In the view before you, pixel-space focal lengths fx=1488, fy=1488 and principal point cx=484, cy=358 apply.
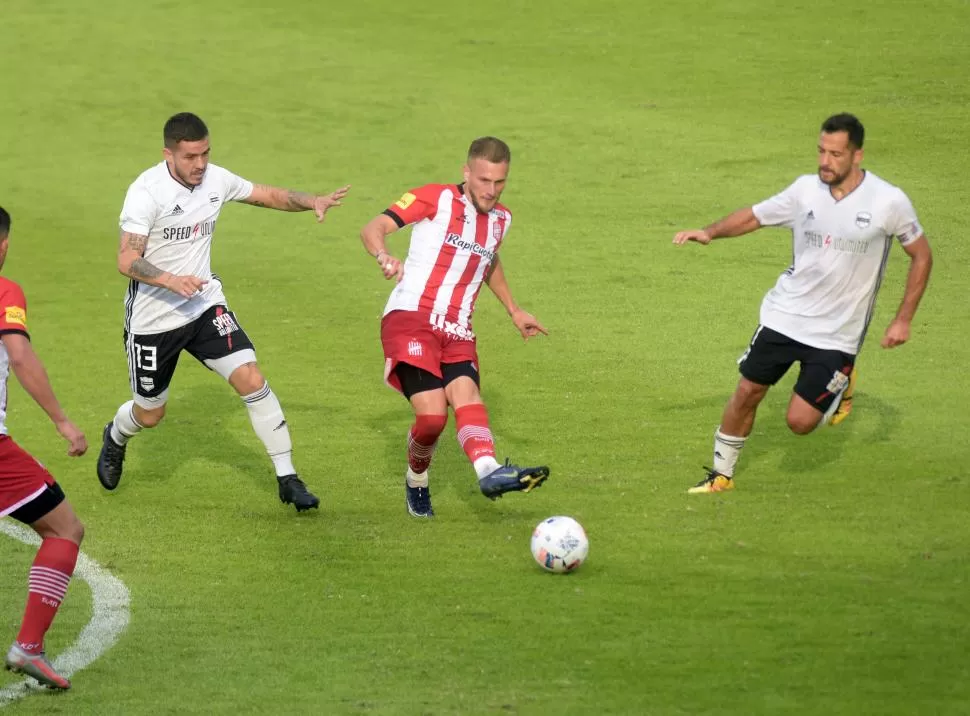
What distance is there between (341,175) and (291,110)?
2.71 meters

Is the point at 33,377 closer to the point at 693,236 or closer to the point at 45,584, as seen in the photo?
the point at 45,584

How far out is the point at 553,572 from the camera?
27.5 ft

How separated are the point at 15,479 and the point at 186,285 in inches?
79.9

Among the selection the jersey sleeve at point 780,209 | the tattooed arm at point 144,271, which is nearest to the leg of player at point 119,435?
the tattooed arm at point 144,271

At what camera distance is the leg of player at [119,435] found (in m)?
10.1

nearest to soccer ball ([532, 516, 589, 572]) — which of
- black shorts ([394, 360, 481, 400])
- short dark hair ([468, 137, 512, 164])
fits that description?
black shorts ([394, 360, 481, 400])

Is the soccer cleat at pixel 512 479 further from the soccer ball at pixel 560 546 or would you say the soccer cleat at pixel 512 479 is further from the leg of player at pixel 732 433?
the leg of player at pixel 732 433

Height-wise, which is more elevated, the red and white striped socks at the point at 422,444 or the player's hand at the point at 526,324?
the player's hand at the point at 526,324

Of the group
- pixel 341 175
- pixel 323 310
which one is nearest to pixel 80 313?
pixel 323 310

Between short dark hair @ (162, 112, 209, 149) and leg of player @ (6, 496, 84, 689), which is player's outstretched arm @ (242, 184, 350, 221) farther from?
leg of player @ (6, 496, 84, 689)

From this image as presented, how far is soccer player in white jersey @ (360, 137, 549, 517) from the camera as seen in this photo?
29.3 feet

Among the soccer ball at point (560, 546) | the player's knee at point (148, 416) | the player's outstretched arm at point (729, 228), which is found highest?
the player's outstretched arm at point (729, 228)

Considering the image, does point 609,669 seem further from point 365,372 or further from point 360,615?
point 365,372

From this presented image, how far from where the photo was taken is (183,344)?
9.71 m
